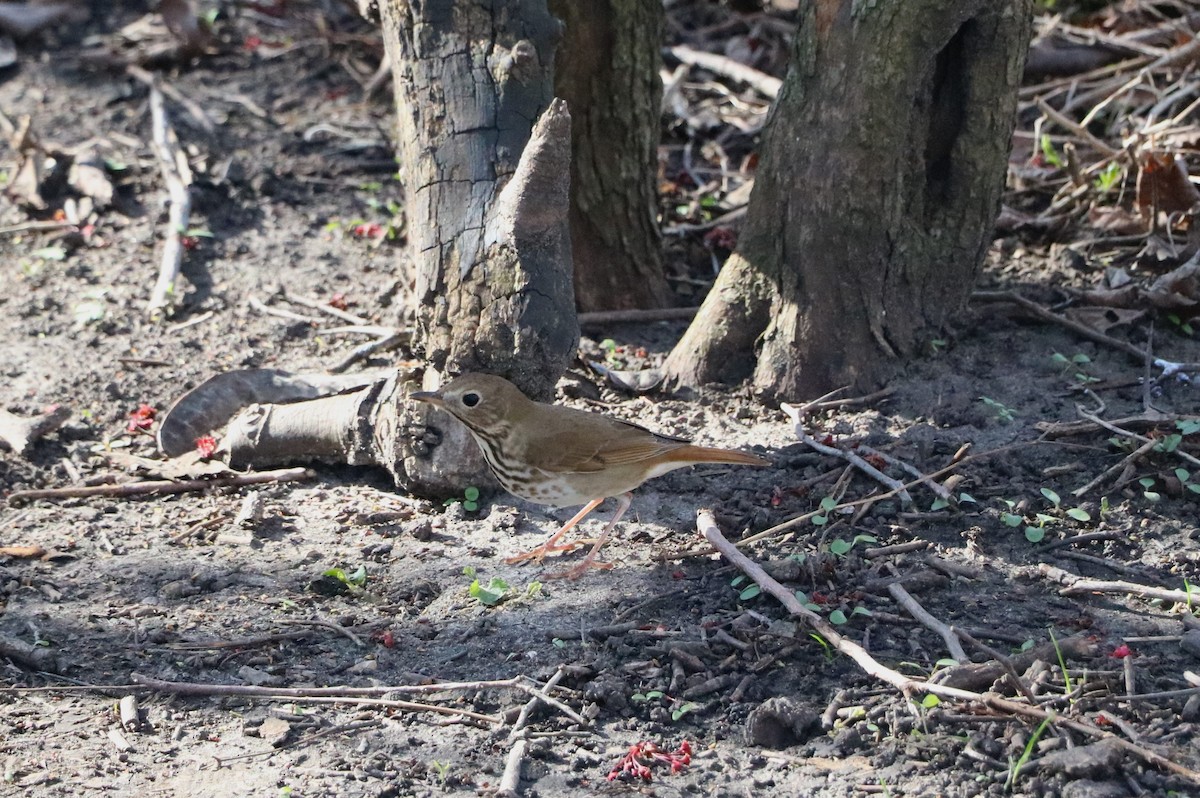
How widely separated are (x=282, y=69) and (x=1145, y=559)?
22.6ft

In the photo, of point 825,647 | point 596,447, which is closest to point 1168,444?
point 825,647

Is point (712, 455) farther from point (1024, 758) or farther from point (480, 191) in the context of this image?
point (1024, 758)

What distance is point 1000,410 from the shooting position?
498 centimetres

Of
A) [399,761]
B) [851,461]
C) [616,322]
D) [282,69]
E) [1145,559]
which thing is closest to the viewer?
[399,761]

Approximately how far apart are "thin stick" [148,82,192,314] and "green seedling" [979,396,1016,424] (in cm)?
399

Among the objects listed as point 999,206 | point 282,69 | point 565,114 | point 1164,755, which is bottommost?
point 1164,755

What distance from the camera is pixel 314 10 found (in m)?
9.59

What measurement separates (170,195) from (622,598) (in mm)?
4470

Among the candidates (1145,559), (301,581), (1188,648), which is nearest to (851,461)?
(1145,559)

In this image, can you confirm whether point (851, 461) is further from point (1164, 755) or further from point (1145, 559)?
point (1164, 755)

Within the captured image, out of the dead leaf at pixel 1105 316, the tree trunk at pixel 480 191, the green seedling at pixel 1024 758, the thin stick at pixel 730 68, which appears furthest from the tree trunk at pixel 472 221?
the thin stick at pixel 730 68

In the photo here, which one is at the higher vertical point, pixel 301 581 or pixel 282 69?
pixel 282 69

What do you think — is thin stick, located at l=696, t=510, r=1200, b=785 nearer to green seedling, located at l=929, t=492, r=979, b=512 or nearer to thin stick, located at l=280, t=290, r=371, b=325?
green seedling, located at l=929, t=492, r=979, b=512

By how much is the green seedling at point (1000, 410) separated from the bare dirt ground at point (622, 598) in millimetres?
70
